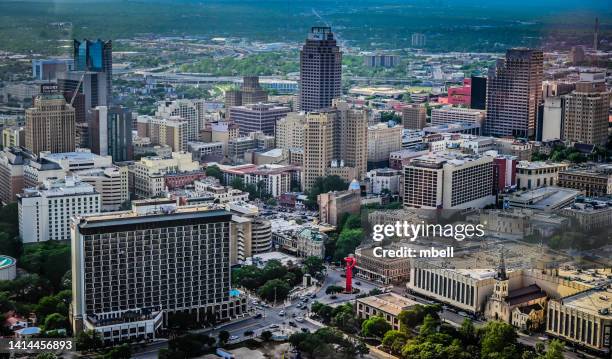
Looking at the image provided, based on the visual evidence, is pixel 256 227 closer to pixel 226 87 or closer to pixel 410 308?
pixel 410 308

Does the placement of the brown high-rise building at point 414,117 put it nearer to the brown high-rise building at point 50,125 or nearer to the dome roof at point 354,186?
the dome roof at point 354,186

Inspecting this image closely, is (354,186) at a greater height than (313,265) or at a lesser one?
greater

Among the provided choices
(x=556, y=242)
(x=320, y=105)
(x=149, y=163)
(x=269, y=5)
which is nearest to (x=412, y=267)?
(x=556, y=242)

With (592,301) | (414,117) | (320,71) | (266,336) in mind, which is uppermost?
(320,71)

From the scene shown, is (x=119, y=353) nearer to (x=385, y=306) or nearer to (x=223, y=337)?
(x=223, y=337)

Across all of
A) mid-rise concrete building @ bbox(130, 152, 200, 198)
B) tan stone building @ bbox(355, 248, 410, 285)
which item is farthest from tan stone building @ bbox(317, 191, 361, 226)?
mid-rise concrete building @ bbox(130, 152, 200, 198)

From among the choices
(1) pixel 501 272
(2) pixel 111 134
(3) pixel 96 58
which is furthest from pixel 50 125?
(1) pixel 501 272

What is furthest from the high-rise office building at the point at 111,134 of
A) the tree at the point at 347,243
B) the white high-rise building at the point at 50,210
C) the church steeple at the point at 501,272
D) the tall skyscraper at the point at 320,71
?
the church steeple at the point at 501,272
